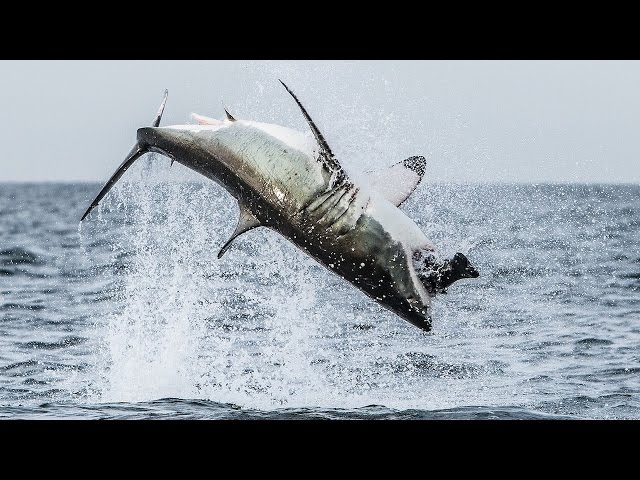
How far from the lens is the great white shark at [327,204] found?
5578 mm

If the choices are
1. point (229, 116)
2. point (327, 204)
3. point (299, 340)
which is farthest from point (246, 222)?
point (299, 340)

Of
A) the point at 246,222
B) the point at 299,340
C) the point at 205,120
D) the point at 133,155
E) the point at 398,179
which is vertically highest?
the point at 205,120

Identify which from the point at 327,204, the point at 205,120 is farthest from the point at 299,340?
the point at 327,204

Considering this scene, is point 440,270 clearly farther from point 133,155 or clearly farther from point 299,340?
point 299,340

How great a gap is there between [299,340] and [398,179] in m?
3.65

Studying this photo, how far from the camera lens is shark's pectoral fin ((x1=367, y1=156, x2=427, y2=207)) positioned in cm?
596

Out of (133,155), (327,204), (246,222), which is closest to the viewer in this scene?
(327,204)

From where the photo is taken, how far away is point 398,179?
6.03 metres

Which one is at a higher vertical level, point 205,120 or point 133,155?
point 205,120

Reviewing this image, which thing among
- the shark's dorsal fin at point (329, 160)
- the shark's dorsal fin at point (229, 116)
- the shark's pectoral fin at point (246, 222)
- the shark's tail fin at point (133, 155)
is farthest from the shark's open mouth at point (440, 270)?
the shark's tail fin at point (133, 155)

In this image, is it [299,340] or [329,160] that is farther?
[299,340]

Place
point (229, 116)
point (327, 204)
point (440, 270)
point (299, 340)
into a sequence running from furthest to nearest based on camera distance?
point (299, 340) → point (229, 116) → point (327, 204) → point (440, 270)

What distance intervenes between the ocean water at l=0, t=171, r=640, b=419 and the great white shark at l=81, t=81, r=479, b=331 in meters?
0.37
